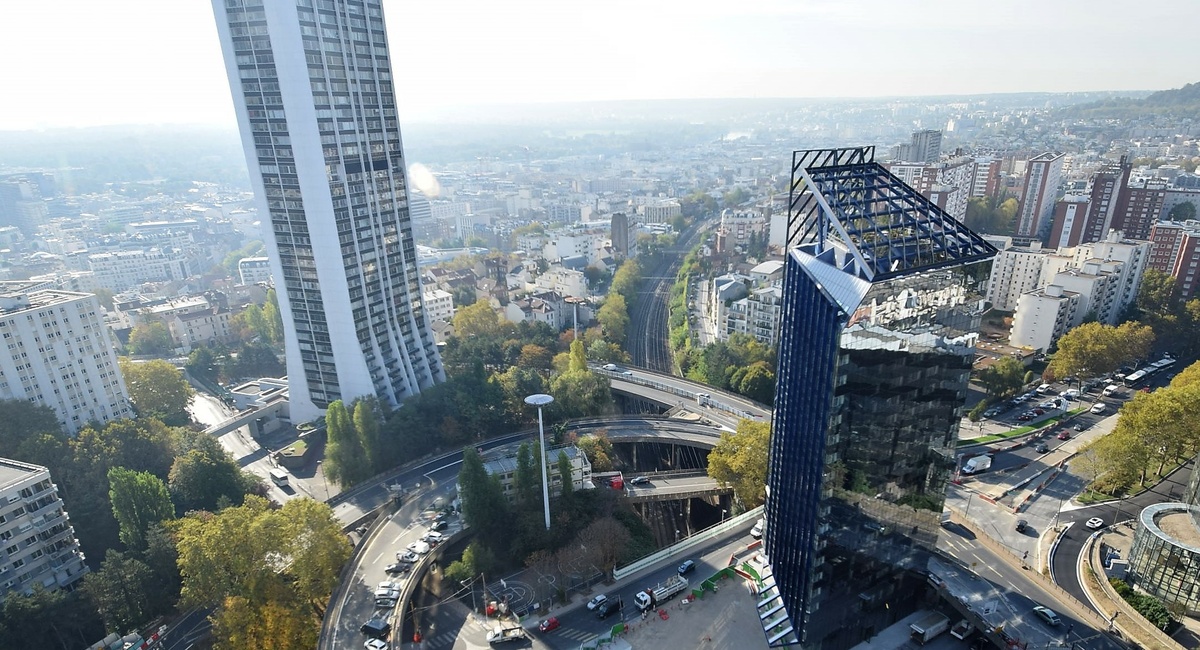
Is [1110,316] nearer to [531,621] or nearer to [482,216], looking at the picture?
[531,621]

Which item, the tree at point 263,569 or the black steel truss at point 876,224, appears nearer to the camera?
the black steel truss at point 876,224

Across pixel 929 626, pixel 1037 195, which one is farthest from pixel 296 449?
pixel 1037 195

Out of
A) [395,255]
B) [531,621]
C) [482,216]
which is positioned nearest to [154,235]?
[482,216]

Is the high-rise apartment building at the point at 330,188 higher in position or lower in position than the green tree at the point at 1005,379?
higher

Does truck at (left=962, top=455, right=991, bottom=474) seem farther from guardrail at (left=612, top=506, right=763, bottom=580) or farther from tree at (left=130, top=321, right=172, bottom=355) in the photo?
tree at (left=130, top=321, right=172, bottom=355)

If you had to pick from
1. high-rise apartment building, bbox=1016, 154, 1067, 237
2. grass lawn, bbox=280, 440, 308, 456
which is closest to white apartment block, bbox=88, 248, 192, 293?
grass lawn, bbox=280, 440, 308, 456

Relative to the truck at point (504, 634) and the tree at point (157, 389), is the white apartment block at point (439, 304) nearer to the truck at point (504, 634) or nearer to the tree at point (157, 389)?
the tree at point (157, 389)

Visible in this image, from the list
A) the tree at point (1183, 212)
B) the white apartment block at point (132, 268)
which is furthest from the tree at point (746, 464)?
the white apartment block at point (132, 268)
